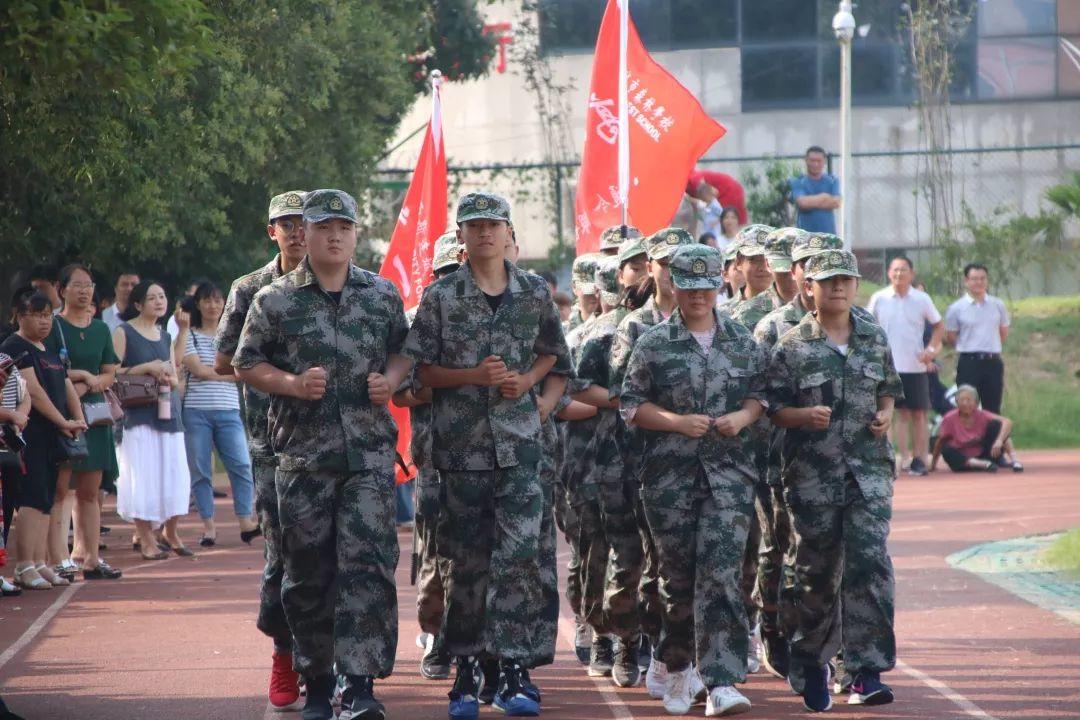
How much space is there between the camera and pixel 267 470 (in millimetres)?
7871

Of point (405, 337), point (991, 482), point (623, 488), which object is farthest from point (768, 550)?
point (991, 482)

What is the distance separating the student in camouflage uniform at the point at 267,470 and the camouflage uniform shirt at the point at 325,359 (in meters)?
0.28

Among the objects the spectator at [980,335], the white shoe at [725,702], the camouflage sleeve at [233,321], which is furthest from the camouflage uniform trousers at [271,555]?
the spectator at [980,335]

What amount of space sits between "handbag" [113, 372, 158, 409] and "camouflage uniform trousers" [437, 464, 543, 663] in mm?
6302

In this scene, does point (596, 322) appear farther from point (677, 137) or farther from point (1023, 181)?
point (1023, 181)

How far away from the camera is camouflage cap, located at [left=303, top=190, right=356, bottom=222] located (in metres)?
7.56

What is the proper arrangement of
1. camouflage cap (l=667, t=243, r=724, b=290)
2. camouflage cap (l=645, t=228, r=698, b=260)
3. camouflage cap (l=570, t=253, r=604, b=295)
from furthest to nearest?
1. camouflage cap (l=570, t=253, r=604, b=295)
2. camouflage cap (l=645, t=228, r=698, b=260)
3. camouflage cap (l=667, t=243, r=724, b=290)

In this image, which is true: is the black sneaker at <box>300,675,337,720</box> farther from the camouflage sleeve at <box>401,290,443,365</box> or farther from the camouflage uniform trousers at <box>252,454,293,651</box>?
the camouflage sleeve at <box>401,290,443,365</box>

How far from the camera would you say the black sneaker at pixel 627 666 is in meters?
8.62

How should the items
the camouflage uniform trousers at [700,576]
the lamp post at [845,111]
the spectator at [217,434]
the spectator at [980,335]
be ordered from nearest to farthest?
the camouflage uniform trousers at [700,576]
the spectator at [217,434]
the lamp post at [845,111]
the spectator at [980,335]

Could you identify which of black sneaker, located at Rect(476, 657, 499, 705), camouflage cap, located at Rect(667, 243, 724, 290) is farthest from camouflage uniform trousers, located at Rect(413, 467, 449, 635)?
camouflage cap, located at Rect(667, 243, 724, 290)

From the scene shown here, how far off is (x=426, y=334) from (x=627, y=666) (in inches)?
79.1

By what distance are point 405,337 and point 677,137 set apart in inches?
218

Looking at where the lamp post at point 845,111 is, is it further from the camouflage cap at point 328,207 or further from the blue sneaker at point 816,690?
the camouflage cap at point 328,207
